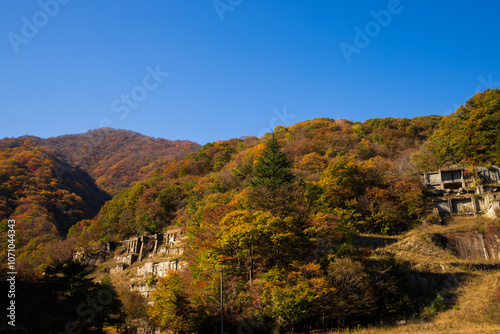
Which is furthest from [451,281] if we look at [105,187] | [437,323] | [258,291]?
[105,187]

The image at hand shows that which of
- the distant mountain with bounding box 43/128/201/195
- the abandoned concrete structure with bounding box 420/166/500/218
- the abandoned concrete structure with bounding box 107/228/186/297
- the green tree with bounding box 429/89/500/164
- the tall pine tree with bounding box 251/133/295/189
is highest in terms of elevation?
the distant mountain with bounding box 43/128/201/195

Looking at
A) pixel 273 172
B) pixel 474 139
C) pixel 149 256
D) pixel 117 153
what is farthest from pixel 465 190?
pixel 117 153

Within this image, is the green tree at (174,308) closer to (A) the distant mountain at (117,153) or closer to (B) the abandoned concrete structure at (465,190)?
(B) the abandoned concrete structure at (465,190)

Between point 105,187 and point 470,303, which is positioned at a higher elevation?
point 105,187

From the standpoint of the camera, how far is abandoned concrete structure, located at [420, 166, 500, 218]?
108 ft

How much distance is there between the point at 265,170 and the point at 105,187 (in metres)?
78.2

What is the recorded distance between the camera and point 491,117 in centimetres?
4003

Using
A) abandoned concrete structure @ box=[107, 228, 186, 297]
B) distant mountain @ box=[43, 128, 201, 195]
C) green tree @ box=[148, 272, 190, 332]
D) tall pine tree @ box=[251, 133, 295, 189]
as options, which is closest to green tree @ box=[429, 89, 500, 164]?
tall pine tree @ box=[251, 133, 295, 189]

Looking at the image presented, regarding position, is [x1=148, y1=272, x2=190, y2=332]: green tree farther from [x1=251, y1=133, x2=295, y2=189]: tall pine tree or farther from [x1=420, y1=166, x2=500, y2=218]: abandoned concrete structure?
[x1=420, y1=166, x2=500, y2=218]: abandoned concrete structure

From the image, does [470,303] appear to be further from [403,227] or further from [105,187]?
[105,187]

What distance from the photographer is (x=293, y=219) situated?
24812mm

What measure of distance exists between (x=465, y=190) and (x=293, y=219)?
23.4m

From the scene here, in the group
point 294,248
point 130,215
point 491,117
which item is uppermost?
point 491,117

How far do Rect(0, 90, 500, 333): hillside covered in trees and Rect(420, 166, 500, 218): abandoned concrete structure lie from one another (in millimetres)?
1956
